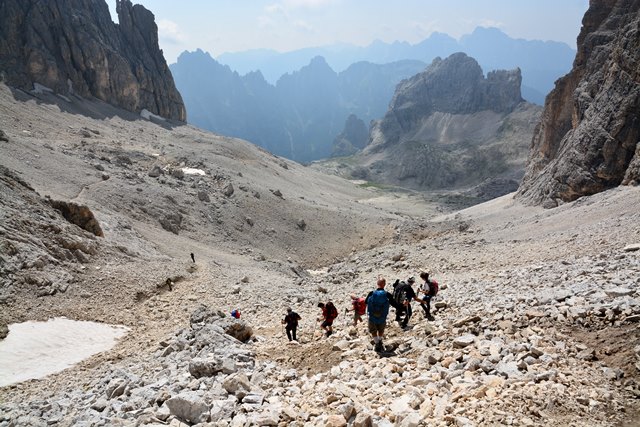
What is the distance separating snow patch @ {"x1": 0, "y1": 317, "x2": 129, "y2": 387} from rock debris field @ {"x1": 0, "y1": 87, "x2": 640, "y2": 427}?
24.1 inches

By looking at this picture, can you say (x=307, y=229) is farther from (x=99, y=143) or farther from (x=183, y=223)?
(x=99, y=143)

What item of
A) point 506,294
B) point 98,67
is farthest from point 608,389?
point 98,67

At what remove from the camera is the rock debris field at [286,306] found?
8.11 meters

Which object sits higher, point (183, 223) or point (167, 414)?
point (183, 223)

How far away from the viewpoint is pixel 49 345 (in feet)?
56.9

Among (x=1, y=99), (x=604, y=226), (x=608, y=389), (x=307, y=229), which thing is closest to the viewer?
(x=608, y=389)

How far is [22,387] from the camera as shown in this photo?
13.9 m

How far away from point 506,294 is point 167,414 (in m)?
10.9

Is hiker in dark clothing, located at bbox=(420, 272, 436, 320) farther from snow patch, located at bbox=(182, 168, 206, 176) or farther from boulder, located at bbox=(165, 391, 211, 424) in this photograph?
snow patch, located at bbox=(182, 168, 206, 176)

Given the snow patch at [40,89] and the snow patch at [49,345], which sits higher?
the snow patch at [40,89]

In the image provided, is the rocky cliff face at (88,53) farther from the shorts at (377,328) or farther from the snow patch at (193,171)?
the shorts at (377,328)

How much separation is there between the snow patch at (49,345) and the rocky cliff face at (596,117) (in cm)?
4324

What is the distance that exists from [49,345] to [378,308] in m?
14.0

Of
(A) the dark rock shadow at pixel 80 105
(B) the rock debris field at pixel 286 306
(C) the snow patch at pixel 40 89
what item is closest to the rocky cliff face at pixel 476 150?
(A) the dark rock shadow at pixel 80 105
